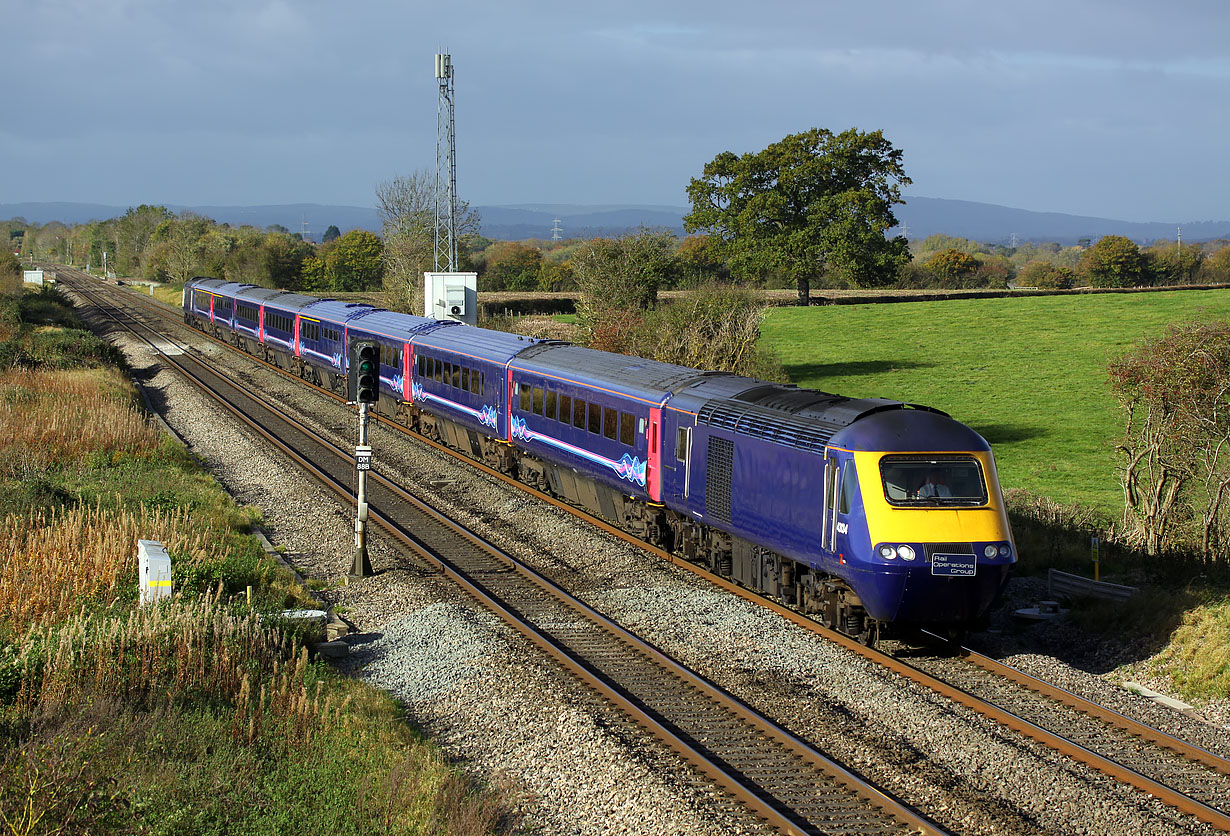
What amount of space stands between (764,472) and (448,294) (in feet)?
91.4

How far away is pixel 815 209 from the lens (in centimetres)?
6306

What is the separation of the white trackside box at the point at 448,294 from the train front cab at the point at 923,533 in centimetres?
2925

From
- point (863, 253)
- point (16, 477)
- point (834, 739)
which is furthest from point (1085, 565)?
point (863, 253)

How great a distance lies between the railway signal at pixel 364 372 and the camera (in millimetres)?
17156

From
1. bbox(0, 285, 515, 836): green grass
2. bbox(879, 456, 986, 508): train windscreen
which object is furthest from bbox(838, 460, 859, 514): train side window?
bbox(0, 285, 515, 836): green grass

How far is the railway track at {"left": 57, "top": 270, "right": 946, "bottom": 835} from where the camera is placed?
9.06 meters

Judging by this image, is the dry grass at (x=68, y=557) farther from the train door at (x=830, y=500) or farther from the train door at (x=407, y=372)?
the train door at (x=407, y=372)

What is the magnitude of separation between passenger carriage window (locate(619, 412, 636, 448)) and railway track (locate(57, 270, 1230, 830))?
5929 mm

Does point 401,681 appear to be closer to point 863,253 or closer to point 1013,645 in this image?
point 1013,645

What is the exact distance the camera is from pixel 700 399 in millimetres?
16734

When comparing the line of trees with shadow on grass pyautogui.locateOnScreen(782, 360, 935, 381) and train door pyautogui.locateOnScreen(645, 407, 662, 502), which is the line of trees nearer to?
shadow on grass pyautogui.locateOnScreen(782, 360, 935, 381)

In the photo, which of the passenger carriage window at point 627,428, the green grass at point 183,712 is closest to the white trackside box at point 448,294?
the passenger carriage window at point 627,428

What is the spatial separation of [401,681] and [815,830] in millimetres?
5307

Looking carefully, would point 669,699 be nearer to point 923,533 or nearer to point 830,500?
point 830,500
